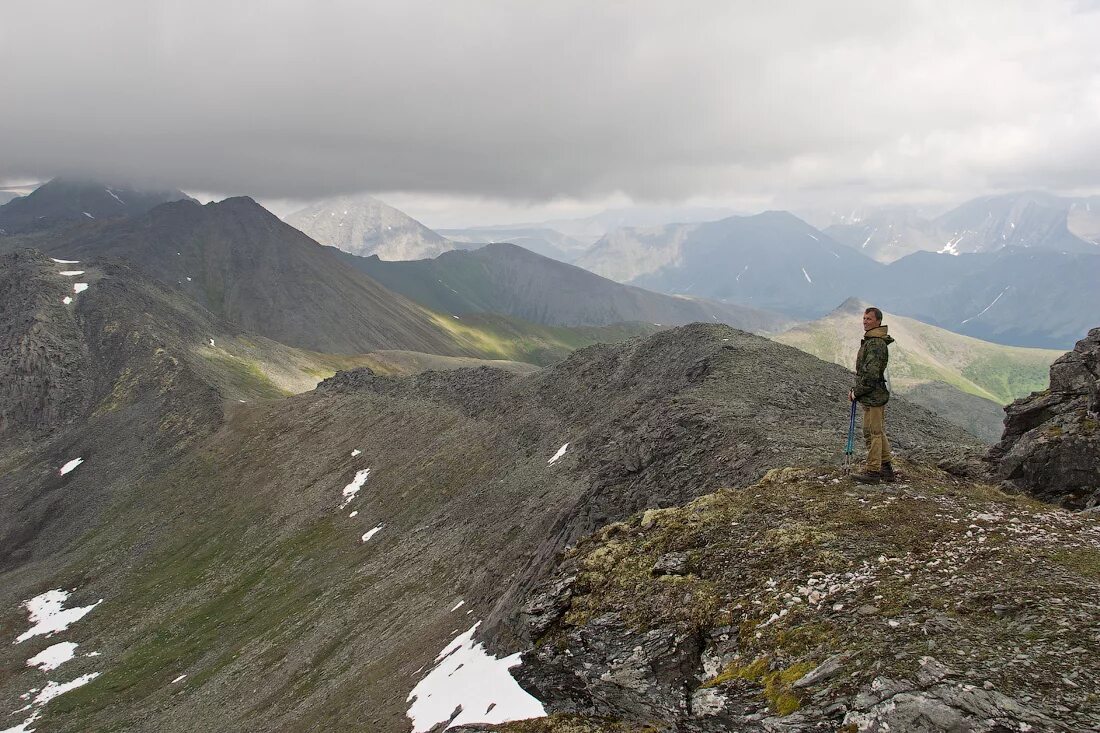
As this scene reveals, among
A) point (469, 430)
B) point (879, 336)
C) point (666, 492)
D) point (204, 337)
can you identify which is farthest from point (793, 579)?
point (204, 337)

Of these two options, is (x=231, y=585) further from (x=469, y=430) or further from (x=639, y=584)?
(x=639, y=584)

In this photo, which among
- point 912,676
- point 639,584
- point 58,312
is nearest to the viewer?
point 912,676

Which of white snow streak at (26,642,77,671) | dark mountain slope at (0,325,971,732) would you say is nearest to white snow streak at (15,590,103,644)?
dark mountain slope at (0,325,971,732)

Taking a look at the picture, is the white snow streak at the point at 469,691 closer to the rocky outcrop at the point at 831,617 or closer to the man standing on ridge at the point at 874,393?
the rocky outcrop at the point at 831,617

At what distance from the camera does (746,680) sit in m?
13.2

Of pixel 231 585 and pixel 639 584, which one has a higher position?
pixel 639 584

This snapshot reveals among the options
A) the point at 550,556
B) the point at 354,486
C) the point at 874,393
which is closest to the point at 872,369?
the point at 874,393

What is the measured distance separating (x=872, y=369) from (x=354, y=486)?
70.2 m

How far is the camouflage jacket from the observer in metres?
19.0

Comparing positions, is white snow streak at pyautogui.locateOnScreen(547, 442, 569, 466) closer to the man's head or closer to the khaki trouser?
the khaki trouser

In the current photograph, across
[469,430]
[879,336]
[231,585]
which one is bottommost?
[231,585]

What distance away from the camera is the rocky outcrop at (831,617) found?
35.5ft

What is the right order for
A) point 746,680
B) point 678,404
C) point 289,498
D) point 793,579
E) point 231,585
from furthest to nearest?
point 289,498, point 231,585, point 678,404, point 793,579, point 746,680

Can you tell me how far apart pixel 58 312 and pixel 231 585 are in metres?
136
